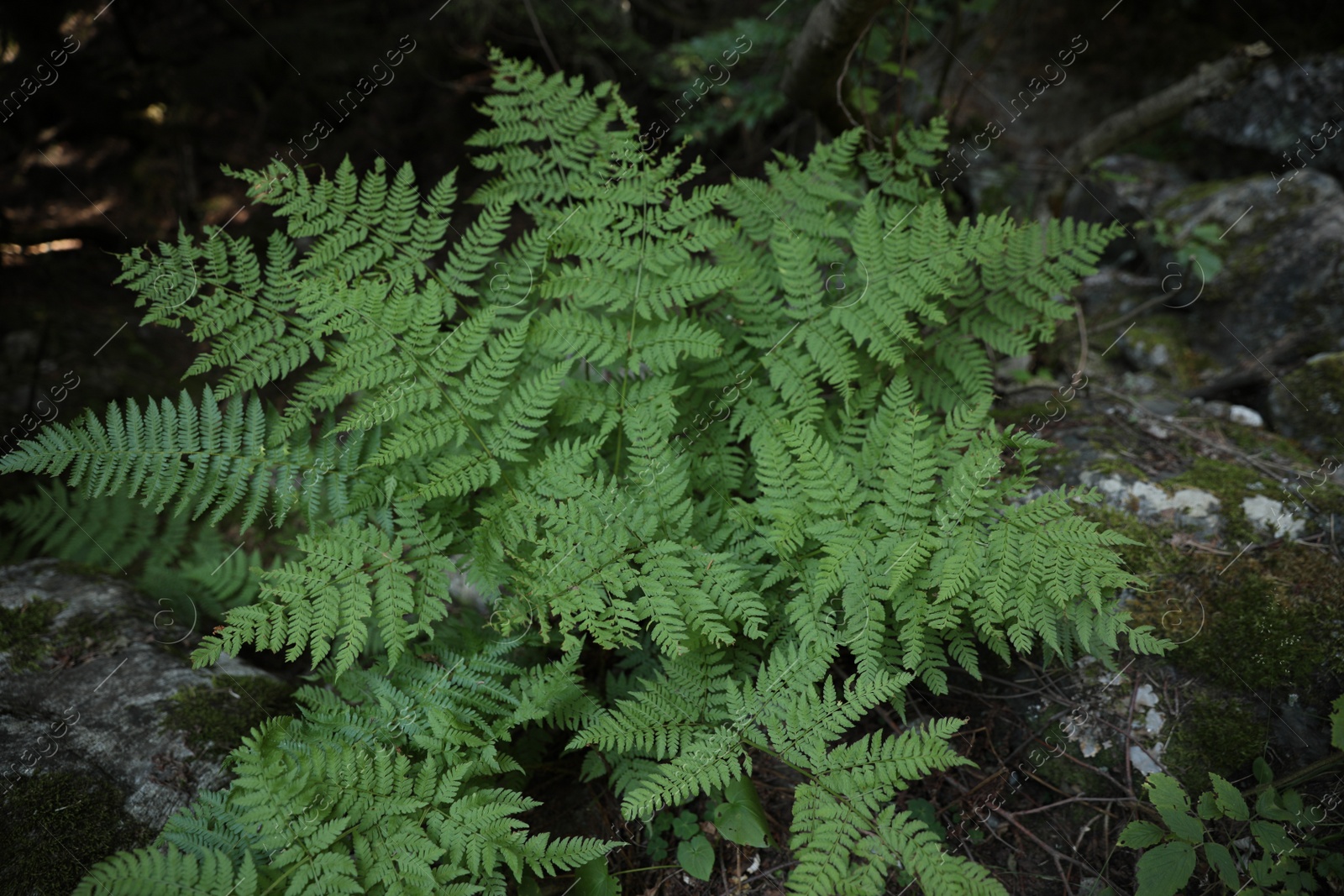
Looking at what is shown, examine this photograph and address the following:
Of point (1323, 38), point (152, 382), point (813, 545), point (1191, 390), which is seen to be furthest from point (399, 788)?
point (1323, 38)

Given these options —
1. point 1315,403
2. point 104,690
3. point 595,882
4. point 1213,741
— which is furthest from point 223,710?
point 1315,403

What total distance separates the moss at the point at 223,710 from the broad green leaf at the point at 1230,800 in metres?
3.19

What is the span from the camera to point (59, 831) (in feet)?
7.41

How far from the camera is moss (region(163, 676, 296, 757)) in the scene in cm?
256

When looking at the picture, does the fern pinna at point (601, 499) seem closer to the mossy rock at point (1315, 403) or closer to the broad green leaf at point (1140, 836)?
the broad green leaf at point (1140, 836)

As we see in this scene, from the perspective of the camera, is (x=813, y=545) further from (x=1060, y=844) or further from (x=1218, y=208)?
(x=1218, y=208)

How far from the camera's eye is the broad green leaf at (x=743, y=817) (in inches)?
89.0

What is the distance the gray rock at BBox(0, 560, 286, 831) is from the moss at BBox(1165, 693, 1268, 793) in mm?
3302

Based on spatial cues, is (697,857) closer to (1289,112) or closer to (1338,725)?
(1338,725)

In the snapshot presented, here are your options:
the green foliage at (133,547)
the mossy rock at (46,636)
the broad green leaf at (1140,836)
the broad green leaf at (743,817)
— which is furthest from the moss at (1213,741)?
the mossy rock at (46,636)

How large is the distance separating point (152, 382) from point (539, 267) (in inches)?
153

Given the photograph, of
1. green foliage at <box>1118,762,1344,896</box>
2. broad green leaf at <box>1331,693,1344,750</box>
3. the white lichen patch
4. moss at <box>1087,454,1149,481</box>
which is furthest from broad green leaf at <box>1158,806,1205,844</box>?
moss at <box>1087,454,1149,481</box>

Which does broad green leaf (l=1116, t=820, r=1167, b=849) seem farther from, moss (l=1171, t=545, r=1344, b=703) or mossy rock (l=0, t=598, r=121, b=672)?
mossy rock (l=0, t=598, r=121, b=672)

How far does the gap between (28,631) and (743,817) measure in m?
2.95
